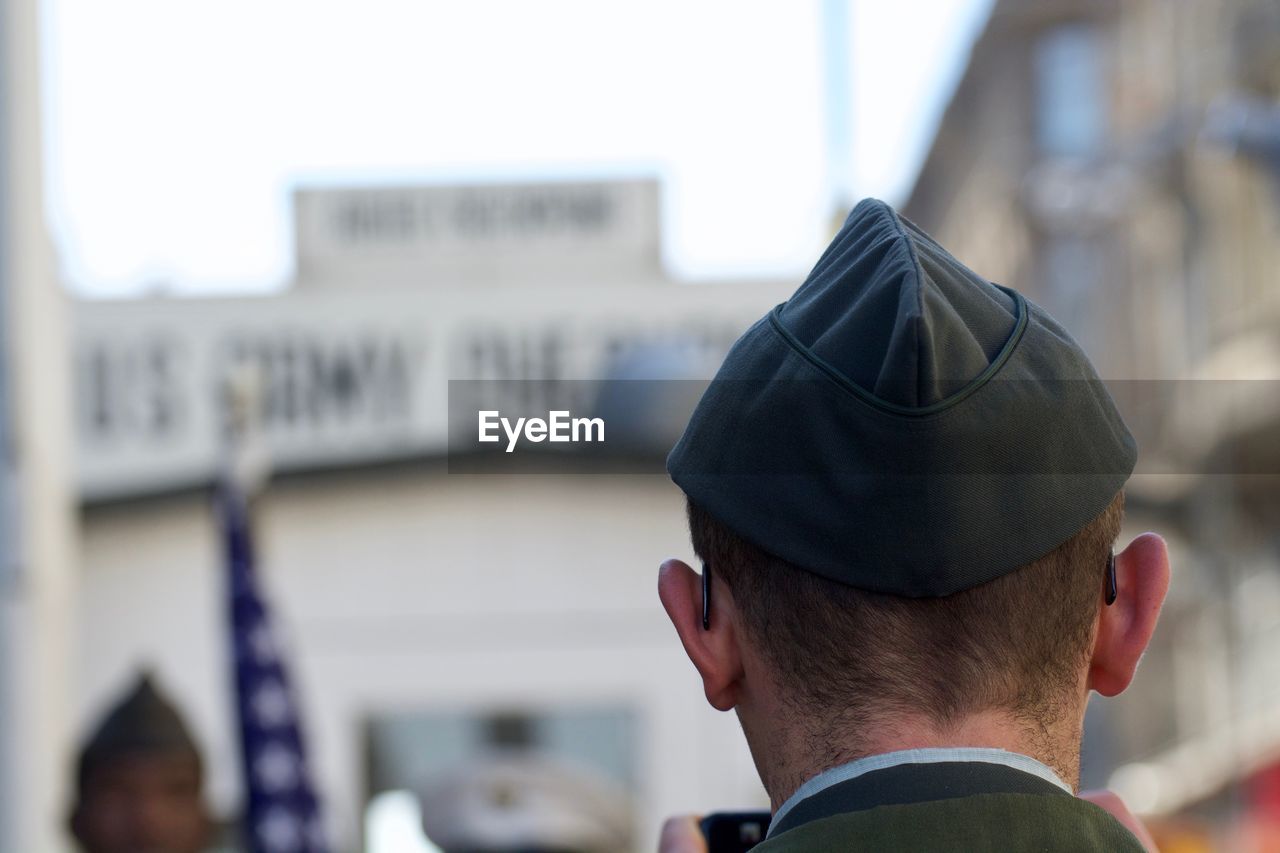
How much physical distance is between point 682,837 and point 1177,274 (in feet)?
73.5

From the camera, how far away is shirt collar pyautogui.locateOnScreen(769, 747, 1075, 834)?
106cm

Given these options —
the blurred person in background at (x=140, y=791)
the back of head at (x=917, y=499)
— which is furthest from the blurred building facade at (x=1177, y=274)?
the back of head at (x=917, y=499)

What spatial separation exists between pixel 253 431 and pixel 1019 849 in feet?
25.3

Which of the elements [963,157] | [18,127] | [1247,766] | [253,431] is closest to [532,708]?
[253,431]

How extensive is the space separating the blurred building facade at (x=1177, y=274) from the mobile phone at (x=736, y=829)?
3.97 meters

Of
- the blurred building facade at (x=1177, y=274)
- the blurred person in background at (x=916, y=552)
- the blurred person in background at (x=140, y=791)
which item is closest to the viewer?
the blurred person in background at (x=916, y=552)

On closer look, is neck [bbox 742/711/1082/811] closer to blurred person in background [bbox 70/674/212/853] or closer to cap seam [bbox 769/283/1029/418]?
cap seam [bbox 769/283/1029/418]

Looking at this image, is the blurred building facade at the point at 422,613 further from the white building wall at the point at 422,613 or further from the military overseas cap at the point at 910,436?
the military overseas cap at the point at 910,436

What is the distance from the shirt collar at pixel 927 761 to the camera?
1057mm

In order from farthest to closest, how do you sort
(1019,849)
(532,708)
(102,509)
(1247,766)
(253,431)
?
(1247,766) → (102,509) → (532,708) → (253,431) → (1019,849)

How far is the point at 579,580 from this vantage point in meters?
9.53

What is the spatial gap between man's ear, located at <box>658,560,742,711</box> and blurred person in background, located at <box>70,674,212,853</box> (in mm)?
4063

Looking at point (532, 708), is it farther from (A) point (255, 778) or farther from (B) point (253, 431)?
(A) point (255, 778)

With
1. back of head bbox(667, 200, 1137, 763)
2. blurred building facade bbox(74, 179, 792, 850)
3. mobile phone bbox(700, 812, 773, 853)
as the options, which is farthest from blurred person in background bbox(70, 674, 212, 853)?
back of head bbox(667, 200, 1137, 763)
